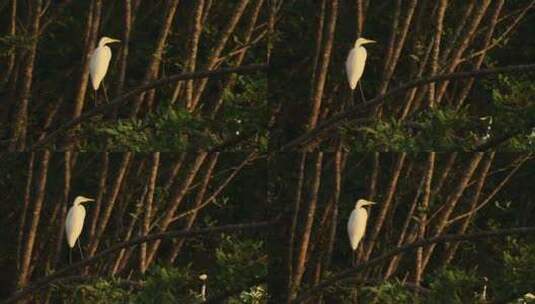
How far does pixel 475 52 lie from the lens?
106 inches

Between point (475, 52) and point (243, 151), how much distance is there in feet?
2.10

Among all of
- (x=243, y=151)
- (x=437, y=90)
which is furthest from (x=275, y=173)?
(x=437, y=90)

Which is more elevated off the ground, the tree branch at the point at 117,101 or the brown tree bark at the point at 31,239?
the tree branch at the point at 117,101

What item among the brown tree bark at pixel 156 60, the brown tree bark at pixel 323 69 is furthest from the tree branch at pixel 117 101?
the brown tree bark at pixel 323 69

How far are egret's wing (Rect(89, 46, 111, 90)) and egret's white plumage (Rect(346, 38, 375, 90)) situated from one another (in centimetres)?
62

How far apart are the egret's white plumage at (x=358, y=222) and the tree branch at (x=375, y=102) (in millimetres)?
209

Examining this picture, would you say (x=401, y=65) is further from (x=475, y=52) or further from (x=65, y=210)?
(x=65, y=210)

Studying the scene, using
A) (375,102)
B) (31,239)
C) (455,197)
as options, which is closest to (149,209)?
(31,239)

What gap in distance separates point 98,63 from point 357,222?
0.78 m

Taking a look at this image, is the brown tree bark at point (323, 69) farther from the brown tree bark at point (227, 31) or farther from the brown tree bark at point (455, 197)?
the brown tree bark at point (455, 197)

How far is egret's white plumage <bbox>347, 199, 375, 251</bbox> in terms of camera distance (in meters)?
2.73

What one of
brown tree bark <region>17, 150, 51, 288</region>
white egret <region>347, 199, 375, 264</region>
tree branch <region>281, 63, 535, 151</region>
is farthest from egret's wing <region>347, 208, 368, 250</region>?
brown tree bark <region>17, 150, 51, 288</region>

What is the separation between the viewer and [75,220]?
9.01 ft

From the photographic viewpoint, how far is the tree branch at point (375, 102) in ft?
8.85
